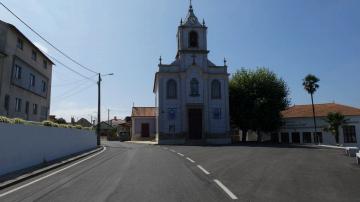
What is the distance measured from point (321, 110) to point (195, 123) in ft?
74.7

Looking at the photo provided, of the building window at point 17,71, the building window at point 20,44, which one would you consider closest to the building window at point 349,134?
the building window at point 17,71

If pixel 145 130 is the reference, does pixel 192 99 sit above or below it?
above

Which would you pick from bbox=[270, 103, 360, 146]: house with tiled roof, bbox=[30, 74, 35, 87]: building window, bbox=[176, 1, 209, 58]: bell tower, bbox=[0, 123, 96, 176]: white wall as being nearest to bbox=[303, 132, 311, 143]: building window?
bbox=[270, 103, 360, 146]: house with tiled roof

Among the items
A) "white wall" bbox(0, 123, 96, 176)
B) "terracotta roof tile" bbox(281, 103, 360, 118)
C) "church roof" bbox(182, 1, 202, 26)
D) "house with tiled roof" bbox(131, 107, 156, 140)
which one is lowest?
"white wall" bbox(0, 123, 96, 176)

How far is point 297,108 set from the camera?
6128cm

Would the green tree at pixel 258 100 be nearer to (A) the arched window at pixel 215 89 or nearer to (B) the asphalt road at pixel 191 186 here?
(A) the arched window at pixel 215 89

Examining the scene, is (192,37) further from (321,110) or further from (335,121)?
(321,110)

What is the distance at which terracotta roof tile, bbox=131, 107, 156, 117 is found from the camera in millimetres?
63844

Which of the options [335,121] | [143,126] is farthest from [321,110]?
[143,126]

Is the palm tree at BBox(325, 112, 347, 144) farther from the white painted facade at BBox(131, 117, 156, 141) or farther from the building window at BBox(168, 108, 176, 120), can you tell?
the white painted facade at BBox(131, 117, 156, 141)

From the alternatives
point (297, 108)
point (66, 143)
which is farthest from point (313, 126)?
point (66, 143)

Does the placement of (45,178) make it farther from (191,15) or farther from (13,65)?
(191,15)

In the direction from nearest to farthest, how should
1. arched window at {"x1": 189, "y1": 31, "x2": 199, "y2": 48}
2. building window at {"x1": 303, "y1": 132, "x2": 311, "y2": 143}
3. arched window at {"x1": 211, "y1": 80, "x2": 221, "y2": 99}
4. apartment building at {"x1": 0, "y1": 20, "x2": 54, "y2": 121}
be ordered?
1. apartment building at {"x1": 0, "y1": 20, "x2": 54, "y2": 121}
2. arched window at {"x1": 211, "y1": 80, "x2": 221, "y2": 99}
3. arched window at {"x1": 189, "y1": 31, "x2": 199, "y2": 48}
4. building window at {"x1": 303, "y1": 132, "x2": 311, "y2": 143}

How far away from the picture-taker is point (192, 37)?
165ft
